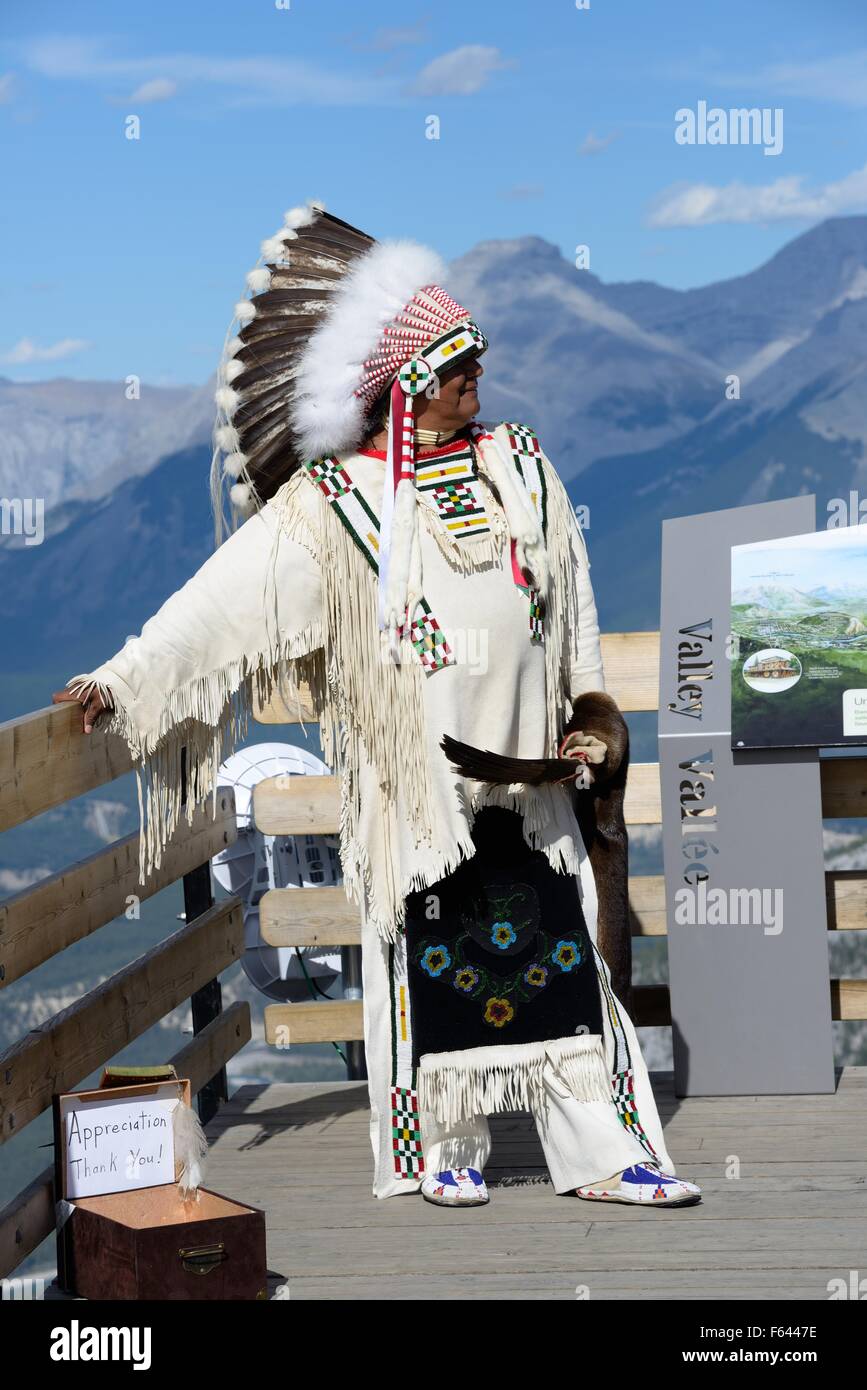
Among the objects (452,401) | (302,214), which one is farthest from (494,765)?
(302,214)

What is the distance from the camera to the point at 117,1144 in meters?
3.07

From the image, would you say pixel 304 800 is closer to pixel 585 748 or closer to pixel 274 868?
pixel 274 868

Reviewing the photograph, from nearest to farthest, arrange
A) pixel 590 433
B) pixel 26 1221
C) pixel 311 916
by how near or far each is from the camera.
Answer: pixel 26 1221
pixel 311 916
pixel 590 433

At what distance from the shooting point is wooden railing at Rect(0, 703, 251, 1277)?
2994 mm

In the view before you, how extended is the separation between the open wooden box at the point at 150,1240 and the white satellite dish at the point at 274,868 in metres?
1.80

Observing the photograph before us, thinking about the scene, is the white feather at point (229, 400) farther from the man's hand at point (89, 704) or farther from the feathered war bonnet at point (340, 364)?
the man's hand at point (89, 704)

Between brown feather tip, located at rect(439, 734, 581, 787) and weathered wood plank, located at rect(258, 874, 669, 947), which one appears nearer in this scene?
brown feather tip, located at rect(439, 734, 581, 787)

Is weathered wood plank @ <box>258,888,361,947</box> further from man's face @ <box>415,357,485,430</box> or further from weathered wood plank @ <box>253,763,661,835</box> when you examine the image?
man's face @ <box>415,357,485,430</box>

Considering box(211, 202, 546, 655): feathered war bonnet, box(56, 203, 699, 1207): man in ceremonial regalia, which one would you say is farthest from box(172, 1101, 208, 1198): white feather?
box(211, 202, 546, 655): feathered war bonnet

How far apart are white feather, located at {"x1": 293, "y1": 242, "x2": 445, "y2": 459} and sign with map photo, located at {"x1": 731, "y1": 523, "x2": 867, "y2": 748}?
1202 mm

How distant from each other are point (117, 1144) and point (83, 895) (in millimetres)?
578

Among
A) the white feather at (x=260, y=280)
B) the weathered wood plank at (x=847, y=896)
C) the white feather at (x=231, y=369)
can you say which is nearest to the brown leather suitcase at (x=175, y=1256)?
the white feather at (x=231, y=369)

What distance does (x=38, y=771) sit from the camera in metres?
3.09
